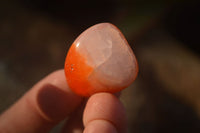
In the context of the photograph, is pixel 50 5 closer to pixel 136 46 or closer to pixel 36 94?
pixel 136 46

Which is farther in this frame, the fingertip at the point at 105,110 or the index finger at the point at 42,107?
the index finger at the point at 42,107

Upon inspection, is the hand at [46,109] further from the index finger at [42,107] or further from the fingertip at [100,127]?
the fingertip at [100,127]

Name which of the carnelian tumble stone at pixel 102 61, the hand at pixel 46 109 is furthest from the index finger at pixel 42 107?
the carnelian tumble stone at pixel 102 61

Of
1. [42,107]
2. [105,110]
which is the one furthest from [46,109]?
[105,110]

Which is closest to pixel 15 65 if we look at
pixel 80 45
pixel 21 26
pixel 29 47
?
pixel 29 47

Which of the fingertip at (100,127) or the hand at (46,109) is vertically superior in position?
the fingertip at (100,127)
